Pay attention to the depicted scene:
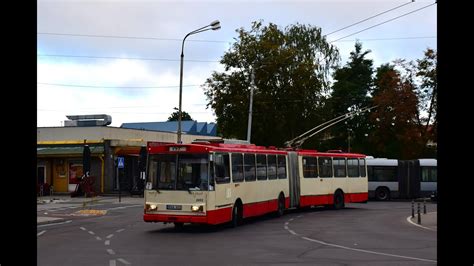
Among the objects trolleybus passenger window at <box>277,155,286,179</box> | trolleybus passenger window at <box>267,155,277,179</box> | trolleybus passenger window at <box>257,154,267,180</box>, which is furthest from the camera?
trolleybus passenger window at <box>277,155,286,179</box>

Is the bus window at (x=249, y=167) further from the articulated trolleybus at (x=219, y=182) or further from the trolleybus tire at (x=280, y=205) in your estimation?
the trolleybus tire at (x=280, y=205)

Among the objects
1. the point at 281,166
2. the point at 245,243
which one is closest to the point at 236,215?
the point at 245,243

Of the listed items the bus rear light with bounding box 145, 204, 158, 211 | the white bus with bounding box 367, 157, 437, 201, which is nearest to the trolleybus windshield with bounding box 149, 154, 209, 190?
the bus rear light with bounding box 145, 204, 158, 211

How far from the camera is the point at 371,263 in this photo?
37.3 feet

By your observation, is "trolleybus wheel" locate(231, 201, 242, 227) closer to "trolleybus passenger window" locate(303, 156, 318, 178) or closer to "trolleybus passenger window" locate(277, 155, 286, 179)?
"trolleybus passenger window" locate(277, 155, 286, 179)

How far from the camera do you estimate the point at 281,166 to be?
24.9 metres

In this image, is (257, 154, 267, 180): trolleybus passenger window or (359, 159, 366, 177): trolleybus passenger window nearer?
(257, 154, 267, 180): trolleybus passenger window

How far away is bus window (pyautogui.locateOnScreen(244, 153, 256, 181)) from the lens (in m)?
21.0

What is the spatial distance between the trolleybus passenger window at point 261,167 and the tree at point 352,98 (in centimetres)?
4058

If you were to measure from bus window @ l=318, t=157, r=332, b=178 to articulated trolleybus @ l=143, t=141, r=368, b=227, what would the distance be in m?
1.52

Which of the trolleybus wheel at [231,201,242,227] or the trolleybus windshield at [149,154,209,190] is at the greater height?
the trolleybus windshield at [149,154,209,190]

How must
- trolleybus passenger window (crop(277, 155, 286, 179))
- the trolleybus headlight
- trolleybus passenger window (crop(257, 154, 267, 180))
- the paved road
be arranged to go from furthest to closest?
1. trolleybus passenger window (crop(277, 155, 286, 179))
2. trolleybus passenger window (crop(257, 154, 267, 180))
3. the trolleybus headlight
4. the paved road
